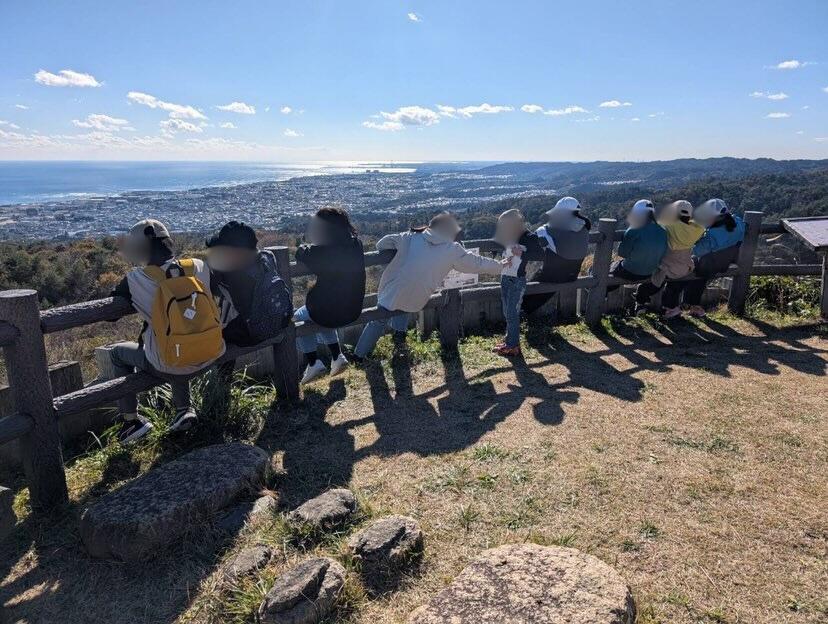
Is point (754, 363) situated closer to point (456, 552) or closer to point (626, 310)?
point (626, 310)

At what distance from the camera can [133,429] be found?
4000 mm

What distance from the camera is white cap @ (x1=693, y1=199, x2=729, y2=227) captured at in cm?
691

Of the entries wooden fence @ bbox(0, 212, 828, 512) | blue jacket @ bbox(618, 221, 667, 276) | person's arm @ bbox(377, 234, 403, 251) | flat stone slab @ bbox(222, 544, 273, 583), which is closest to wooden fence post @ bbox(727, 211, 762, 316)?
blue jacket @ bbox(618, 221, 667, 276)

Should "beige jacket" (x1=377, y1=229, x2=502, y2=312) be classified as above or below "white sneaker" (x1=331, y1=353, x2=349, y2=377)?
above

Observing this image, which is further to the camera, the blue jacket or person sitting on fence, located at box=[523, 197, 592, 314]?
the blue jacket

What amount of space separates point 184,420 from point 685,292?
6126mm

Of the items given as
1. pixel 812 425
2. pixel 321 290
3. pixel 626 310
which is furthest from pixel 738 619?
pixel 626 310

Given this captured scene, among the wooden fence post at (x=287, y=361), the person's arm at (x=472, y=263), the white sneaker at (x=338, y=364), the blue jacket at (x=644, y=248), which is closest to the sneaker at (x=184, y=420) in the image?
the wooden fence post at (x=287, y=361)

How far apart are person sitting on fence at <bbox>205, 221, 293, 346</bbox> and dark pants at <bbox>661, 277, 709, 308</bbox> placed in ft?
16.2

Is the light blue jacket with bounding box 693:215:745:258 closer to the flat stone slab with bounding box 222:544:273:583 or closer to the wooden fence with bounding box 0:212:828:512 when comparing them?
the wooden fence with bounding box 0:212:828:512

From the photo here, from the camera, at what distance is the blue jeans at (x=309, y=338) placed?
16.2 feet

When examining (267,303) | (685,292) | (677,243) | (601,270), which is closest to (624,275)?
(601,270)

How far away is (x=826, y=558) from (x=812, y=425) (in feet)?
5.74

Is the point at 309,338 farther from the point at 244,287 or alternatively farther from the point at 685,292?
the point at 685,292
